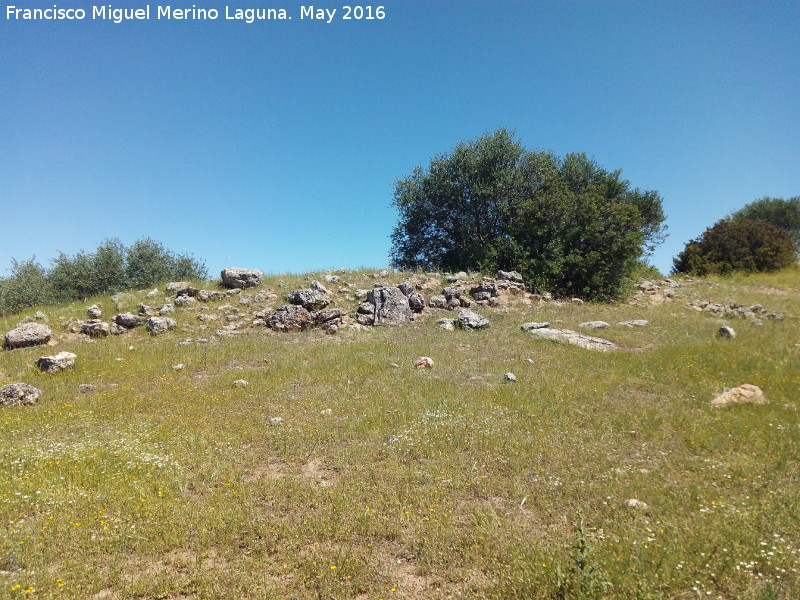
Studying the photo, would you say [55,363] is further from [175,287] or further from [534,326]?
[534,326]

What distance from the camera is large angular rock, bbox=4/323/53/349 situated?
1555 centimetres

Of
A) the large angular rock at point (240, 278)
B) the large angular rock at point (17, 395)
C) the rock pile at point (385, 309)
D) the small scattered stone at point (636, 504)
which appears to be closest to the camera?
the small scattered stone at point (636, 504)

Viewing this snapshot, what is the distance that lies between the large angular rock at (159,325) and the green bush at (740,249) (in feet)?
147

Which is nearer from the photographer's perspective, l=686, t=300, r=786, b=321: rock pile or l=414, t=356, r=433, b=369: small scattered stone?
l=414, t=356, r=433, b=369: small scattered stone

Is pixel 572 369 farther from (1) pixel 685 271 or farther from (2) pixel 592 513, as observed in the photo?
(1) pixel 685 271

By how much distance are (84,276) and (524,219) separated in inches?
1312

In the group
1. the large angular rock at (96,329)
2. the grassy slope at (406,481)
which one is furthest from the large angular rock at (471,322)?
the large angular rock at (96,329)

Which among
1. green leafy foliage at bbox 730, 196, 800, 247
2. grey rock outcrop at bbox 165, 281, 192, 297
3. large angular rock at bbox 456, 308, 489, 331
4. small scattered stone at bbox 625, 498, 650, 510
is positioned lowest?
small scattered stone at bbox 625, 498, 650, 510

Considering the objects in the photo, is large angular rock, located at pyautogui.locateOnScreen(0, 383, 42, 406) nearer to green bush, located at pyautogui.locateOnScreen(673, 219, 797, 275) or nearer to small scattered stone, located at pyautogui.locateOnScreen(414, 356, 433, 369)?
small scattered stone, located at pyautogui.locateOnScreen(414, 356, 433, 369)

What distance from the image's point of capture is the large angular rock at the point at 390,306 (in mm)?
20203

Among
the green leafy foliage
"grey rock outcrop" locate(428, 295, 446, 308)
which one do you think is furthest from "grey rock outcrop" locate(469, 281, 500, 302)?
the green leafy foliage

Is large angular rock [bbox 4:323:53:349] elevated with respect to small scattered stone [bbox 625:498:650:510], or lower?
elevated

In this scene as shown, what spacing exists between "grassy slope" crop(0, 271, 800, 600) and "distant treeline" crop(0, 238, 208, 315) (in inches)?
808

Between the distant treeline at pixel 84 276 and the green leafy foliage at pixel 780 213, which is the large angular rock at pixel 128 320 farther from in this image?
the green leafy foliage at pixel 780 213
